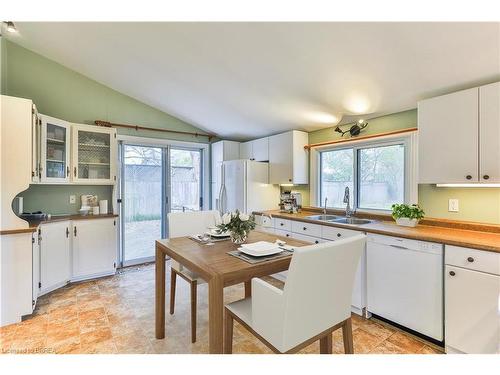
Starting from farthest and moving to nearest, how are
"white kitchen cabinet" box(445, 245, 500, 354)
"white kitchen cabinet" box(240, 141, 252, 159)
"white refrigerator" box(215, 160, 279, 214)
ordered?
"white kitchen cabinet" box(240, 141, 252, 159)
"white refrigerator" box(215, 160, 279, 214)
"white kitchen cabinet" box(445, 245, 500, 354)

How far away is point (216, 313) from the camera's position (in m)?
1.30

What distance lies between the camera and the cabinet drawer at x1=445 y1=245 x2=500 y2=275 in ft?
5.25

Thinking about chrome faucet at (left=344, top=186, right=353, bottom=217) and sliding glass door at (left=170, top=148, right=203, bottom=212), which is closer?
chrome faucet at (left=344, top=186, right=353, bottom=217)

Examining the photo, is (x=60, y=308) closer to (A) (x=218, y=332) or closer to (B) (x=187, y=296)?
(B) (x=187, y=296)

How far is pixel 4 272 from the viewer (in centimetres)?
227

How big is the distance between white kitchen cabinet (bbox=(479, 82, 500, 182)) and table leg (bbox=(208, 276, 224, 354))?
2.09 metres

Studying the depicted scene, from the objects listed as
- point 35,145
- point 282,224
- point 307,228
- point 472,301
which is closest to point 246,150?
point 282,224

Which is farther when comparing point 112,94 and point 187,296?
point 112,94

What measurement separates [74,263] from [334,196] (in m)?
3.51

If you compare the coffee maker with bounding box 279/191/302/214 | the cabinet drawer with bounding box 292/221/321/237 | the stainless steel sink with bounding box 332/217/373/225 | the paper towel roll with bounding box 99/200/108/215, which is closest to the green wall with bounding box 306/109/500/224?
the stainless steel sink with bounding box 332/217/373/225

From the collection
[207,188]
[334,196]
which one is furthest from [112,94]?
[334,196]

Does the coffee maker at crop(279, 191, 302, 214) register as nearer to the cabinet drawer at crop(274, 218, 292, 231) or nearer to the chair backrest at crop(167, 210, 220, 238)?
the cabinet drawer at crop(274, 218, 292, 231)

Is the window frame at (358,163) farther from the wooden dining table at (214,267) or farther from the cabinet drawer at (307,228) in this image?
the wooden dining table at (214,267)
